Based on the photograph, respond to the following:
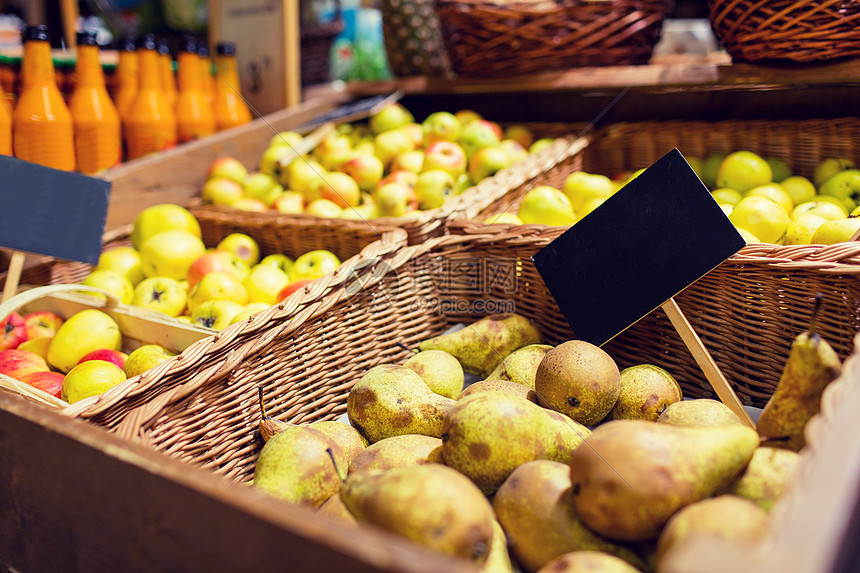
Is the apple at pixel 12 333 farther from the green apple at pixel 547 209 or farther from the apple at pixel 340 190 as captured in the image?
the green apple at pixel 547 209

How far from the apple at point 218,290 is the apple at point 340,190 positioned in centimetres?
69

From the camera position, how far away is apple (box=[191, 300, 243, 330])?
5.45 feet

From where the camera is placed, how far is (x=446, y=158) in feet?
8.07

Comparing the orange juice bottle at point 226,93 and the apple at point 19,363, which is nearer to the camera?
the apple at point 19,363

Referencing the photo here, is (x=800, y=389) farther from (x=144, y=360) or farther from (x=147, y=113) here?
(x=147, y=113)

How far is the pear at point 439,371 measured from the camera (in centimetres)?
145

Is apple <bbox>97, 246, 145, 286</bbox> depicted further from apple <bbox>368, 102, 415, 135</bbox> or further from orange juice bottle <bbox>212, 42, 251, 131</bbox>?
apple <bbox>368, 102, 415, 135</bbox>

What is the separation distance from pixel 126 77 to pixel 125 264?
1139mm

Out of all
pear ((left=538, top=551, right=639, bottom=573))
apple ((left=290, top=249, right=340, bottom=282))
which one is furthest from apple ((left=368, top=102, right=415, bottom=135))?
pear ((left=538, top=551, right=639, bottom=573))

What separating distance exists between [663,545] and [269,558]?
53 centimetres

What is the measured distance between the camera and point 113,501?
34.4 inches

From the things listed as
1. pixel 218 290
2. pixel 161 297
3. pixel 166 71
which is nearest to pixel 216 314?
pixel 218 290

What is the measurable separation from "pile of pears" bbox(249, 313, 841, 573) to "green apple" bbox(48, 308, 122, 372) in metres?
0.70

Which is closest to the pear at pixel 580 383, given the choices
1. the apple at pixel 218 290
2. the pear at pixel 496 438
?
the pear at pixel 496 438
